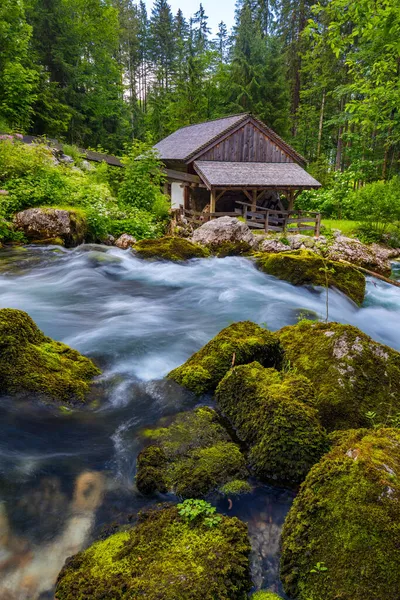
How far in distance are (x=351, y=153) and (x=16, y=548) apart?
32575 mm

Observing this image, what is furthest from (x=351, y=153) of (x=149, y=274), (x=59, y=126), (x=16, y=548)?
(x=16, y=548)

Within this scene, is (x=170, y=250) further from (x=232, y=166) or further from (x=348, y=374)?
(x=232, y=166)

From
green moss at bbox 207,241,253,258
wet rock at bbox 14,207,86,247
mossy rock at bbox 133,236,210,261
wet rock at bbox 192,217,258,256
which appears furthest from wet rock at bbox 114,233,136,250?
green moss at bbox 207,241,253,258

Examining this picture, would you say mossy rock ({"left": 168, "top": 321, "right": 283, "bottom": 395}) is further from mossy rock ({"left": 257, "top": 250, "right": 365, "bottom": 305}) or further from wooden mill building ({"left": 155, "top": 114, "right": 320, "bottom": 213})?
wooden mill building ({"left": 155, "top": 114, "right": 320, "bottom": 213})

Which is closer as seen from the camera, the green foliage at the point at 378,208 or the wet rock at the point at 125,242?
the wet rock at the point at 125,242

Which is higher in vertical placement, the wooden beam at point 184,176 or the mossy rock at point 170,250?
the wooden beam at point 184,176

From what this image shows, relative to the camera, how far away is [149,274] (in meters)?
9.90

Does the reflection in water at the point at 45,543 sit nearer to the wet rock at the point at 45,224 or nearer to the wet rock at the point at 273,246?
the wet rock at the point at 45,224

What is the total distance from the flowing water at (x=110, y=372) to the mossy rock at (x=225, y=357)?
0.58ft

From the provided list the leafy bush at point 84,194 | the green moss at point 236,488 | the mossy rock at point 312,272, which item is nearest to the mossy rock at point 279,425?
the green moss at point 236,488

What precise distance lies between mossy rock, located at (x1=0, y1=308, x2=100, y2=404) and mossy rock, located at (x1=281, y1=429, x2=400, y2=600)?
2.41 meters

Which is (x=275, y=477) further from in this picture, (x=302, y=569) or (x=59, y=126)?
(x=59, y=126)

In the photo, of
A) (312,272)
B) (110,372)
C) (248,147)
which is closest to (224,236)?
(312,272)

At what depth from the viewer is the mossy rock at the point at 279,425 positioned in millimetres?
2953
